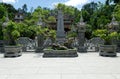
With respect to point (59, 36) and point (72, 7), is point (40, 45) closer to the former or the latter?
point (59, 36)

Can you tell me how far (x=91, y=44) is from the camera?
2975 cm

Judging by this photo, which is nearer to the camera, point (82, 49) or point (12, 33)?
point (12, 33)

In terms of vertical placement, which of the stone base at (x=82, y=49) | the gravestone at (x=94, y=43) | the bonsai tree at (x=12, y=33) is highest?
the bonsai tree at (x=12, y=33)

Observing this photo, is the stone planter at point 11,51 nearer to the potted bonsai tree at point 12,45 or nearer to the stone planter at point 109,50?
the potted bonsai tree at point 12,45

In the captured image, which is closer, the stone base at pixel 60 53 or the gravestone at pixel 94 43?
the stone base at pixel 60 53

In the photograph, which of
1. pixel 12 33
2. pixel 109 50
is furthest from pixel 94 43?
pixel 12 33

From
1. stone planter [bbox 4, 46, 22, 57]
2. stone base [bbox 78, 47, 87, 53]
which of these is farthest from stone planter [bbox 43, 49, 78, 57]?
stone base [bbox 78, 47, 87, 53]

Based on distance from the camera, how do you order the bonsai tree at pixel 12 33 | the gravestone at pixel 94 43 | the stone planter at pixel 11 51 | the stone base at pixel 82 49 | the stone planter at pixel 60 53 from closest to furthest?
the stone planter at pixel 60 53
the stone planter at pixel 11 51
the bonsai tree at pixel 12 33
the stone base at pixel 82 49
the gravestone at pixel 94 43

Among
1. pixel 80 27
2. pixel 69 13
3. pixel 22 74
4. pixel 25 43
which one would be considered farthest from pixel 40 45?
pixel 69 13

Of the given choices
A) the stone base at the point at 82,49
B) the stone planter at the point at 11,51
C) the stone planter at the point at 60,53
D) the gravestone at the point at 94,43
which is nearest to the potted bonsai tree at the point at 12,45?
the stone planter at the point at 11,51

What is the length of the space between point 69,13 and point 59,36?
5076 centimetres

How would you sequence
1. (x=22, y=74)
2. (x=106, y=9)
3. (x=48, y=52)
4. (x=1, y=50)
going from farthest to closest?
(x=106, y=9)
(x=1, y=50)
(x=48, y=52)
(x=22, y=74)

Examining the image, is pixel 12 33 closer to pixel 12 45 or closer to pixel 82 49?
pixel 12 45

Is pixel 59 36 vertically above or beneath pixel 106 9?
beneath
